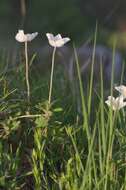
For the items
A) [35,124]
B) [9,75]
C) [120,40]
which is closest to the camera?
[35,124]

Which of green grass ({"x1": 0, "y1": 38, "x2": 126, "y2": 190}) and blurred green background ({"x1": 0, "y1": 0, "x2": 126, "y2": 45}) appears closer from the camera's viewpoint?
green grass ({"x1": 0, "y1": 38, "x2": 126, "y2": 190})

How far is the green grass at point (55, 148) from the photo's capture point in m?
2.52

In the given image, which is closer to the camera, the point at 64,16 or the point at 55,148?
the point at 55,148

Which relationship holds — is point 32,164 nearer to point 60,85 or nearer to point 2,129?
point 2,129

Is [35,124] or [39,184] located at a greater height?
[35,124]

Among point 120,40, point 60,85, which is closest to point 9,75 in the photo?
point 60,85

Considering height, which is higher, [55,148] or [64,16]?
[64,16]

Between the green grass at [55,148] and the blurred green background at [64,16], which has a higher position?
the blurred green background at [64,16]

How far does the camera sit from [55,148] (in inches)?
106

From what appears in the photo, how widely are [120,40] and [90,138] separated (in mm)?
12116

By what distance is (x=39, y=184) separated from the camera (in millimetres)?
2545

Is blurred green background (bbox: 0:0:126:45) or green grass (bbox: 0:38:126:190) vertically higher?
blurred green background (bbox: 0:0:126:45)

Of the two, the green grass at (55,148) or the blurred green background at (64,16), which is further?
the blurred green background at (64,16)

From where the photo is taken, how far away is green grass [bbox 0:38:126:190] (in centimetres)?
252
